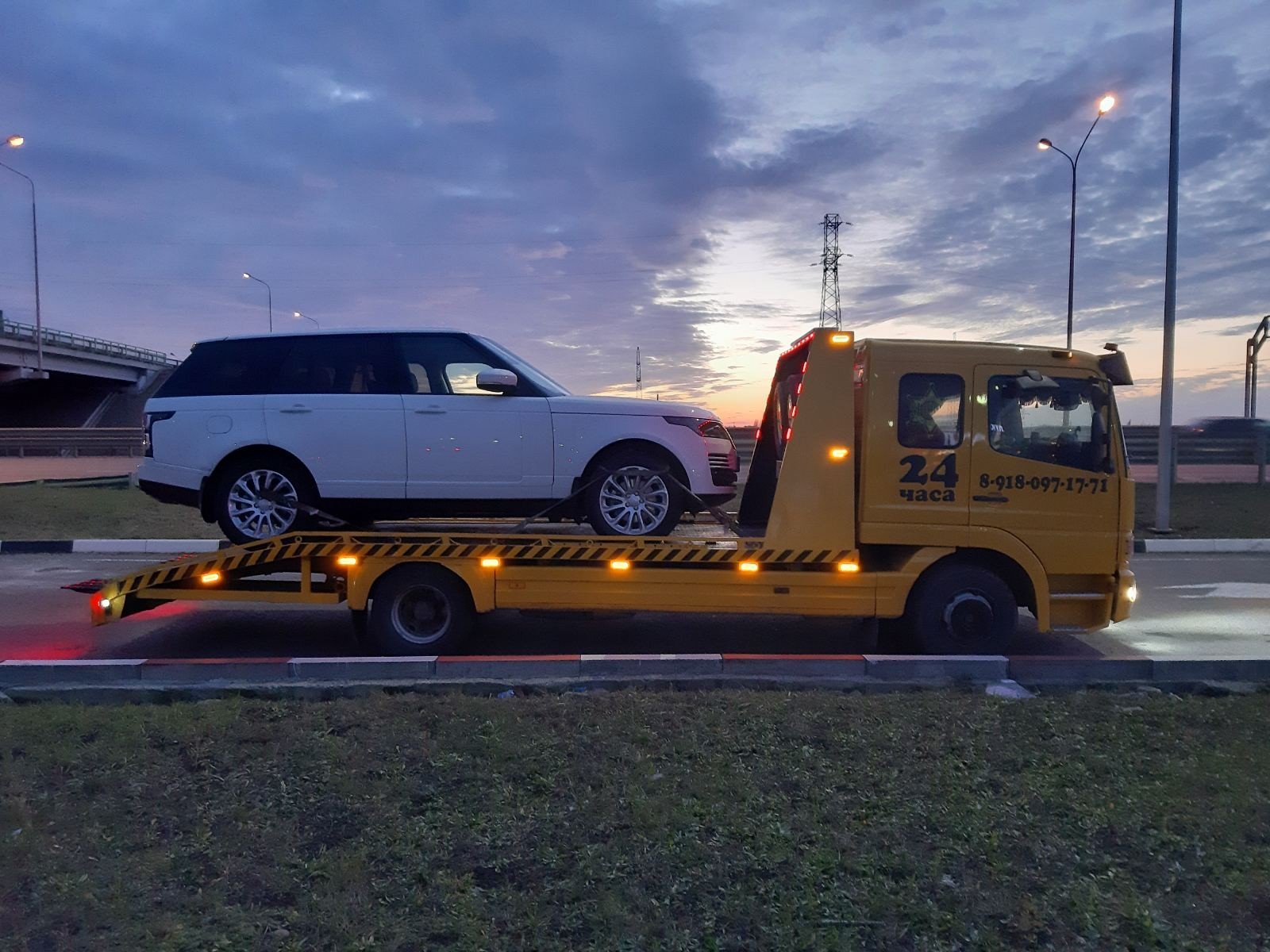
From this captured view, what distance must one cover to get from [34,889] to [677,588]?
13.7 feet

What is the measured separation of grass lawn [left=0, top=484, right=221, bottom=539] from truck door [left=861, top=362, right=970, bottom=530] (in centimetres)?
1156

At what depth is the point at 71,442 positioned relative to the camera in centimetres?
3469

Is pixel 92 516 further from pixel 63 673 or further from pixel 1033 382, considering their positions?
pixel 1033 382

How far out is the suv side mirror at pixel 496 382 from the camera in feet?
22.1

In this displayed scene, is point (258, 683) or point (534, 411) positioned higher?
point (534, 411)

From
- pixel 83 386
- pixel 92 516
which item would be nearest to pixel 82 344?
pixel 83 386

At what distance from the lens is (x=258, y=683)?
5.79 metres

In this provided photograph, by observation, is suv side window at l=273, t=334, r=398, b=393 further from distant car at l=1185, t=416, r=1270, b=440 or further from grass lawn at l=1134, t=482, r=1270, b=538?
distant car at l=1185, t=416, r=1270, b=440

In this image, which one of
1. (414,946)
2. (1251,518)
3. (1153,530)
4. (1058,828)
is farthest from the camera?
(1251,518)

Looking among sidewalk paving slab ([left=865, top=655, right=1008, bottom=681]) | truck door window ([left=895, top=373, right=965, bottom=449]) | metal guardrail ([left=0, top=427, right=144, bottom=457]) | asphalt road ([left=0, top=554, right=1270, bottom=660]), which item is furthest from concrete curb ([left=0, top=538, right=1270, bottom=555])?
metal guardrail ([left=0, top=427, right=144, bottom=457])

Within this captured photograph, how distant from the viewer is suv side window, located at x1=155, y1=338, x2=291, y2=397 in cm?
688

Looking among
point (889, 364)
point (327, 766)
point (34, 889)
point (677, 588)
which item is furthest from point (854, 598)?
point (34, 889)

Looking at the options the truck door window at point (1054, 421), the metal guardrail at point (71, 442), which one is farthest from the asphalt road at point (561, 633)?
the metal guardrail at point (71, 442)

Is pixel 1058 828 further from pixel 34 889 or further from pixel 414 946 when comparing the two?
pixel 34 889
